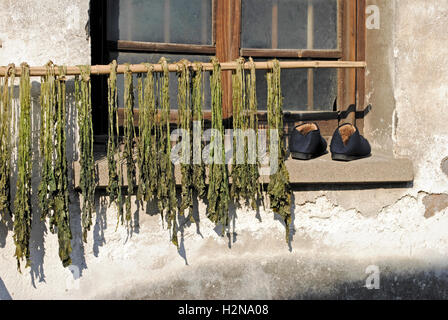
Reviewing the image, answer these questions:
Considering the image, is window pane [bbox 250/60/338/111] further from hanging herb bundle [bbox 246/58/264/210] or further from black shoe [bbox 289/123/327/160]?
hanging herb bundle [bbox 246/58/264/210]

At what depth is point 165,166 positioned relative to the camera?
219 centimetres

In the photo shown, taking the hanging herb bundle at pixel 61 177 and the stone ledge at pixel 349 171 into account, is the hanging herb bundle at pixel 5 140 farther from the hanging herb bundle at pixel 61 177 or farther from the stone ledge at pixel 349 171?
the stone ledge at pixel 349 171

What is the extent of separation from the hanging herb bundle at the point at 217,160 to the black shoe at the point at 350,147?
630 millimetres

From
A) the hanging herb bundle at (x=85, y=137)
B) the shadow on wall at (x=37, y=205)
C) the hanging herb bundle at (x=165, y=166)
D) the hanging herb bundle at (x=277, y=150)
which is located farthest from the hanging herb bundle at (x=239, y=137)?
the shadow on wall at (x=37, y=205)

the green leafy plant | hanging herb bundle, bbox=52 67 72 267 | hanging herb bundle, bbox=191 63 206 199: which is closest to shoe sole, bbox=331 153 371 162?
hanging herb bundle, bbox=191 63 206 199

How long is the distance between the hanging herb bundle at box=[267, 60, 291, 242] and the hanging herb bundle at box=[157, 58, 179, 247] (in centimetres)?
49

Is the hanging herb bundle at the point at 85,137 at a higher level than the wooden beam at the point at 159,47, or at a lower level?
lower

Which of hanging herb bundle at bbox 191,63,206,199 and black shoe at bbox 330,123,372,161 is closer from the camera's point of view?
hanging herb bundle at bbox 191,63,206,199

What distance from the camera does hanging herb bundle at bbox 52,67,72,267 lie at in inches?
82.8

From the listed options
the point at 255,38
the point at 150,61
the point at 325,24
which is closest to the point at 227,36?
the point at 255,38

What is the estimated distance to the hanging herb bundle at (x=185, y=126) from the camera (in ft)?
7.20

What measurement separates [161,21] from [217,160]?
96cm

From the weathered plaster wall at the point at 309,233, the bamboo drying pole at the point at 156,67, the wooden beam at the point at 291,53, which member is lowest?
the weathered plaster wall at the point at 309,233
